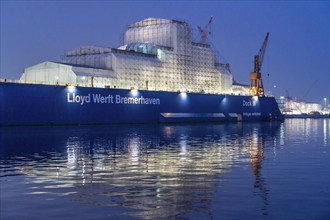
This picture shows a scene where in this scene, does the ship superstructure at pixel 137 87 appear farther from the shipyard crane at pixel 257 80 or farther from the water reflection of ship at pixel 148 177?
the water reflection of ship at pixel 148 177

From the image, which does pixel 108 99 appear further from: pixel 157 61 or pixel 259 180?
pixel 259 180

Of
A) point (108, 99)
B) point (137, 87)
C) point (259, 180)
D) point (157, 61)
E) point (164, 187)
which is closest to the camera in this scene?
point (164, 187)

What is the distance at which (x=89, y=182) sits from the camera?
1716cm

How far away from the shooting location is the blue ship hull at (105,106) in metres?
65.0

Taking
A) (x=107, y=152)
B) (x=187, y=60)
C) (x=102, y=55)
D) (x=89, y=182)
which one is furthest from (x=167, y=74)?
(x=89, y=182)

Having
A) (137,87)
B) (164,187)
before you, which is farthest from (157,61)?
(164,187)

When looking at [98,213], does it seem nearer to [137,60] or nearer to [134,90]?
[134,90]

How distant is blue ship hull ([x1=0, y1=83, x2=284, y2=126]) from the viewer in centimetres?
6500

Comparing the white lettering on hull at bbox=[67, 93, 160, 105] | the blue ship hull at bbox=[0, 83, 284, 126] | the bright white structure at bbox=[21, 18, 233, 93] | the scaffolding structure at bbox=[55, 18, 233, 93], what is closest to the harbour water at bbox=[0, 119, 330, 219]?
the blue ship hull at bbox=[0, 83, 284, 126]

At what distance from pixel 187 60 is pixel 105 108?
31234mm

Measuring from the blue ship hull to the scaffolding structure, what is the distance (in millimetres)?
5079

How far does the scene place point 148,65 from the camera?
92.2m

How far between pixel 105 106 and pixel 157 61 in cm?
2176

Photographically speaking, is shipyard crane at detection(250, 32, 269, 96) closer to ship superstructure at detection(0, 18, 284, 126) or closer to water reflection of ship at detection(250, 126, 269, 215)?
ship superstructure at detection(0, 18, 284, 126)
